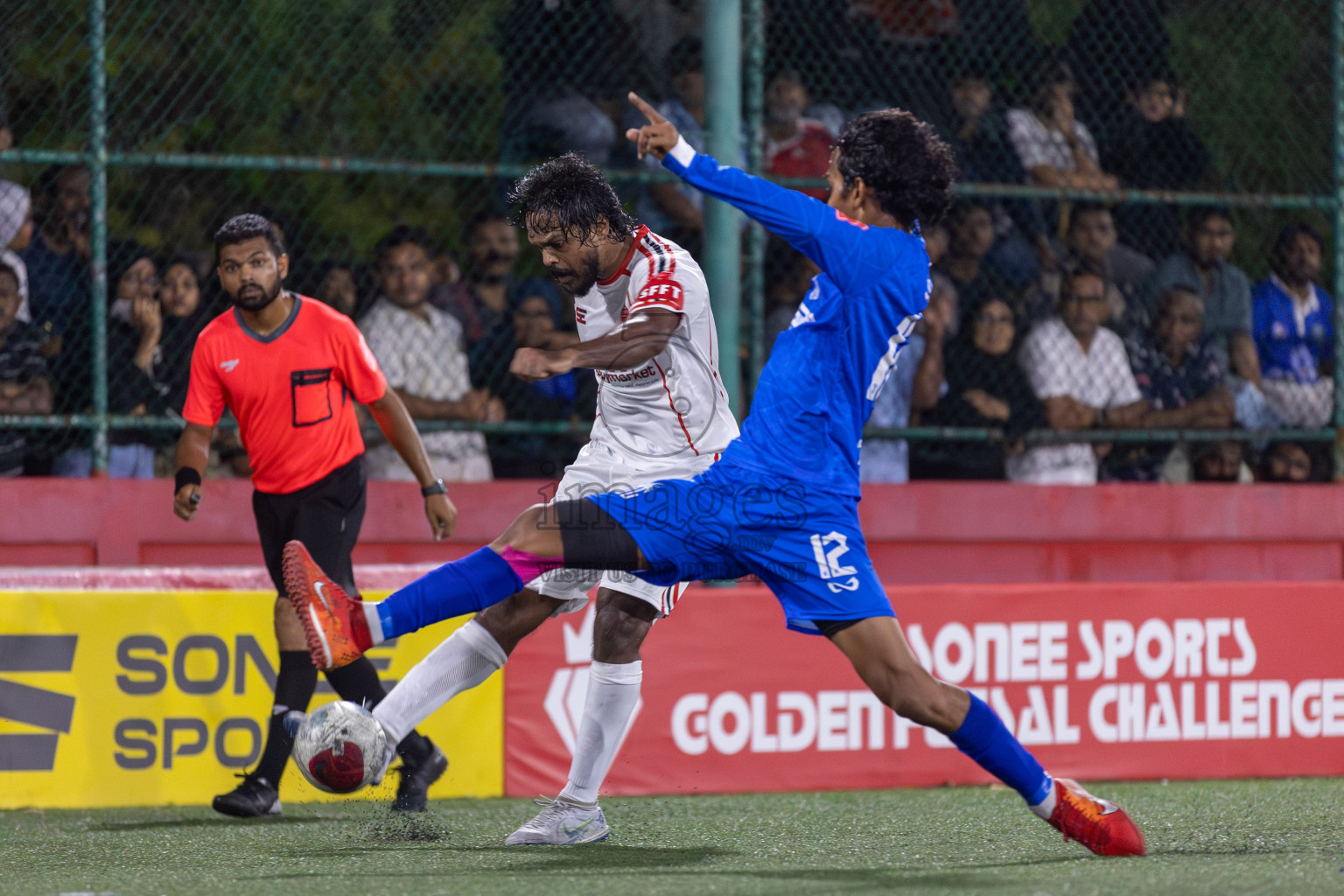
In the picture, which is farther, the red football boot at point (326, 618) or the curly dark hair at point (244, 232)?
the curly dark hair at point (244, 232)

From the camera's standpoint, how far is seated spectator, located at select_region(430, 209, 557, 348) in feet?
23.9

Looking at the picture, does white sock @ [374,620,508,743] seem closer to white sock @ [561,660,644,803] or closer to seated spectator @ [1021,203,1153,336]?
white sock @ [561,660,644,803]

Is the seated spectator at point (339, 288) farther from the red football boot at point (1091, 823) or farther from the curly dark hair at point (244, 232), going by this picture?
the red football boot at point (1091, 823)

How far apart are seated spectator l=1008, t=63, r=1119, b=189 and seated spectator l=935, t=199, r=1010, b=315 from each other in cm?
37

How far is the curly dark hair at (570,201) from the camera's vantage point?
14.8ft

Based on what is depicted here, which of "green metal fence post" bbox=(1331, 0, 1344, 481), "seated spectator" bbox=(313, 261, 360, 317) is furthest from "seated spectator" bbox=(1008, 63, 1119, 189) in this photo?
"seated spectator" bbox=(313, 261, 360, 317)

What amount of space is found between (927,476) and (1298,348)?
201 centimetres

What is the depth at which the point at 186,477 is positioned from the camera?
5461 mm

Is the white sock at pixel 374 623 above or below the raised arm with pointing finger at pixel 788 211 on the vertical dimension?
below

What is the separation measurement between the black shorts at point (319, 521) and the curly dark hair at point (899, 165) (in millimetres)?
2281

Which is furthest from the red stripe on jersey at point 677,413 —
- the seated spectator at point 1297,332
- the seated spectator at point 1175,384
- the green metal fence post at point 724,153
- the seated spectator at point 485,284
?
the seated spectator at point 1297,332

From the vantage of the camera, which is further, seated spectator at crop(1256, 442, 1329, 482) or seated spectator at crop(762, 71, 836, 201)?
seated spectator at crop(1256, 442, 1329, 482)

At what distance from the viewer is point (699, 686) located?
6395 millimetres

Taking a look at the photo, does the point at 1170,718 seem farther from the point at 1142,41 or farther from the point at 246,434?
the point at 246,434
